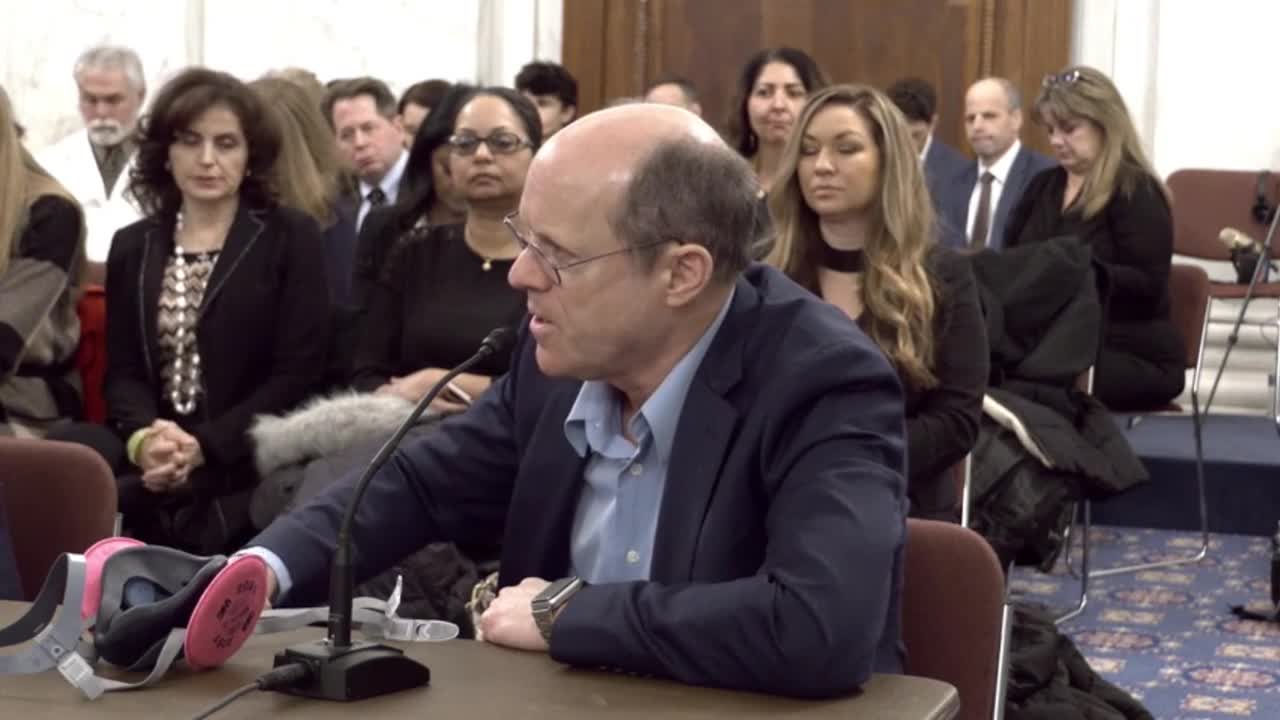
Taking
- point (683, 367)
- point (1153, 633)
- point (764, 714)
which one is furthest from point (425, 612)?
point (1153, 633)

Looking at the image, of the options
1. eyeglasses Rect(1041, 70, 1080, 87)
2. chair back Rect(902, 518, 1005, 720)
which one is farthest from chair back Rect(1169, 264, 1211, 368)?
chair back Rect(902, 518, 1005, 720)

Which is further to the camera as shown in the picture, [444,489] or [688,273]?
[444,489]

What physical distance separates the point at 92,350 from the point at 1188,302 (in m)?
3.42

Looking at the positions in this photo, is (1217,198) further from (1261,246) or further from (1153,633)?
(1153,633)

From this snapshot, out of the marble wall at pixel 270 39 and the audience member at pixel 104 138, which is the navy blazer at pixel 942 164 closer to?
the marble wall at pixel 270 39

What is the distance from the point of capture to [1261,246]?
7469 millimetres

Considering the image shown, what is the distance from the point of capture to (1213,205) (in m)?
7.79

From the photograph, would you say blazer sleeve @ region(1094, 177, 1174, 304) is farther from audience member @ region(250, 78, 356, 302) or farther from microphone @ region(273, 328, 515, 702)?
microphone @ region(273, 328, 515, 702)

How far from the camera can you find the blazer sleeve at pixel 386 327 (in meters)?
4.49

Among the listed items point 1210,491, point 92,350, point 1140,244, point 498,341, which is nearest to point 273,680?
point 498,341

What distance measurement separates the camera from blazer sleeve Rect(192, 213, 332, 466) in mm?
4516

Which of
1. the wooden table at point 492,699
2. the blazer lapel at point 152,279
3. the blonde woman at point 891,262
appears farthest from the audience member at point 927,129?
the wooden table at point 492,699

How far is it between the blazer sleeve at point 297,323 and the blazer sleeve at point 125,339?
20cm

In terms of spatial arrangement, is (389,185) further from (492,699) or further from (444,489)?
(492,699)
